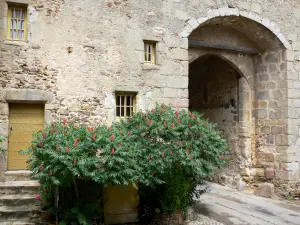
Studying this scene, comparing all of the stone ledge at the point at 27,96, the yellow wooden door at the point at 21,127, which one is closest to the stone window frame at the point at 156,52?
the stone ledge at the point at 27,96

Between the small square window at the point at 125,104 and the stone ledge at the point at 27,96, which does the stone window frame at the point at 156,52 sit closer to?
the small square window at the point at 125,104

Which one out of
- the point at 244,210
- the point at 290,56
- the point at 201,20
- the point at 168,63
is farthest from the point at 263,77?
the point at 244,210

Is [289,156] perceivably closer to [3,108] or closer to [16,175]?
[16,175]

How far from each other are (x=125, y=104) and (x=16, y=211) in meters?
2.69

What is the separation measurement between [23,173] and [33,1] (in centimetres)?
308

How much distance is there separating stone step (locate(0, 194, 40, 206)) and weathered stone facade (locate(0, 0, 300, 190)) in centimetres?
114

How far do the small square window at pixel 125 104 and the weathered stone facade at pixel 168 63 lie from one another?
151mm

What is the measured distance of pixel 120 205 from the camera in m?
5.61

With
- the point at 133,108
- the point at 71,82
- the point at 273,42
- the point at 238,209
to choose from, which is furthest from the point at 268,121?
the point at 71,82

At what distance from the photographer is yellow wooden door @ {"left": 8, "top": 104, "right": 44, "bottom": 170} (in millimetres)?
6086

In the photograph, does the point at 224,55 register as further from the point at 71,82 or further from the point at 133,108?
the point at 71,82

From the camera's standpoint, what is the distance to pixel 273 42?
832cm

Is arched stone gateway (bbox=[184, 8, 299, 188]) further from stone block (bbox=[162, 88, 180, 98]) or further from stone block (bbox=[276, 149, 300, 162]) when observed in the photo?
stone block (bbox=[162, 88, 180, 98])

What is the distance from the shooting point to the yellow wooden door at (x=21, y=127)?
20.0 feet
